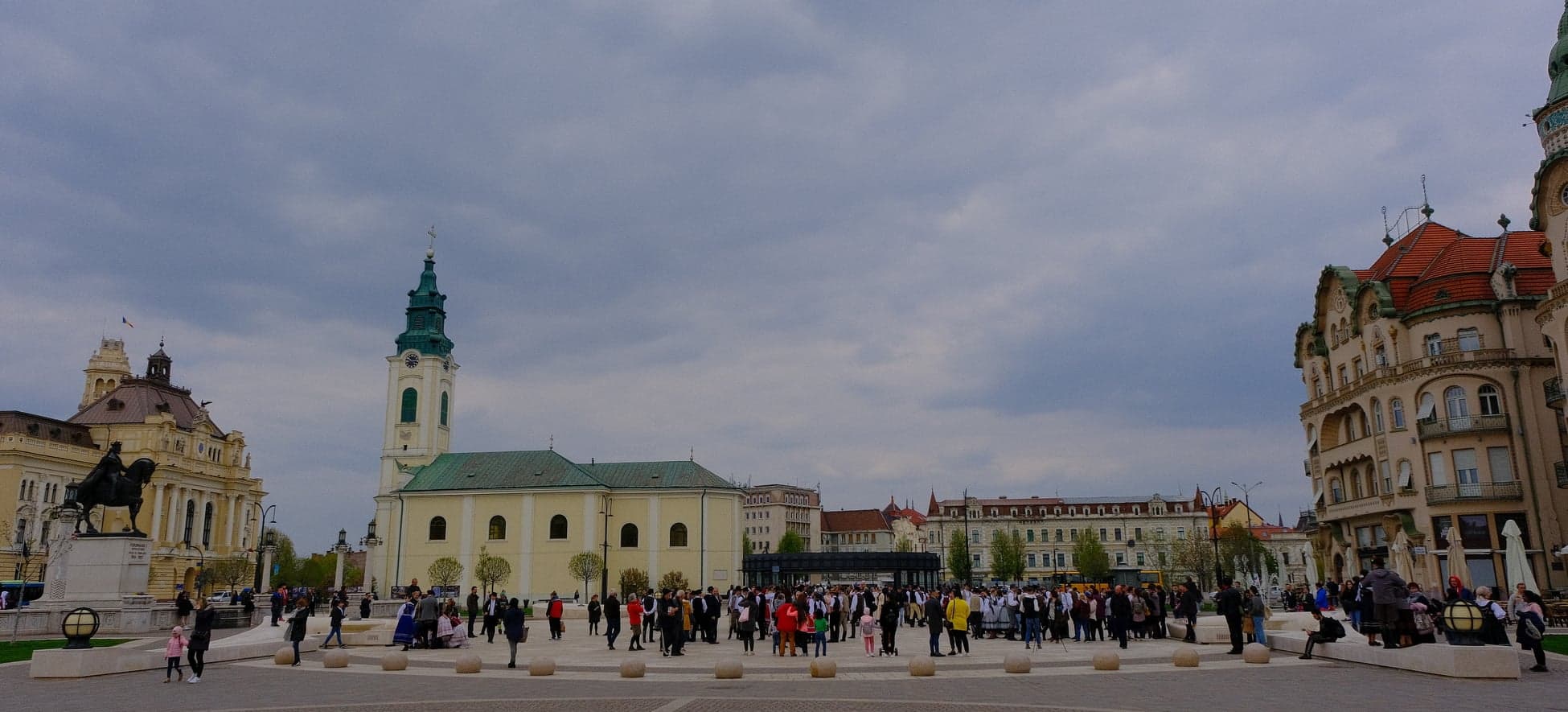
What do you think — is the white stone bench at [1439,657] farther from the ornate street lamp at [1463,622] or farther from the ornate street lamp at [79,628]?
the ornate street lamp at [79,628]

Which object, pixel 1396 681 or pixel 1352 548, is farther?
pixel 1352 548

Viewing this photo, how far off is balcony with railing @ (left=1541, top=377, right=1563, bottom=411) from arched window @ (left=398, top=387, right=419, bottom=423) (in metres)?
77.1

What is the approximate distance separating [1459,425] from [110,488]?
5106cm

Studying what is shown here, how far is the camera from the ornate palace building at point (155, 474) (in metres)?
70.2

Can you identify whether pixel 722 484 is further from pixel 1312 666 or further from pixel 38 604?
pixel 1312 666

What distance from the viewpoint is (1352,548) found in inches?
1848

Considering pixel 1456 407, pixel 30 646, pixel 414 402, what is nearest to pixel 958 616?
pixel 30 646

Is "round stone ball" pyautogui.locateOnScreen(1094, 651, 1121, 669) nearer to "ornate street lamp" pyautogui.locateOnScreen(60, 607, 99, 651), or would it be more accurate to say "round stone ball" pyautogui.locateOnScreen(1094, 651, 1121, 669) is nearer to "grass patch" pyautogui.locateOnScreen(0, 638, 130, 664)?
"ornate street lamp" pyautogui.locateOnScreen(60, 607, 99, 651)

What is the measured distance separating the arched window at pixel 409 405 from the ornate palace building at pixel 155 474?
1798 cm

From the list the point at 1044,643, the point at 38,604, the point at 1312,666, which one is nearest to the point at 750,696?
the point at 1312,666

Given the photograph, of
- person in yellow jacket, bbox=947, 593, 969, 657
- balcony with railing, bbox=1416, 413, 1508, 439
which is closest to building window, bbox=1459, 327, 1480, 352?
balcony with railing, bbox=1416, 413, 1508, 439

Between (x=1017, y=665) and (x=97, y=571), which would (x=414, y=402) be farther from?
(x=1017, y=665)

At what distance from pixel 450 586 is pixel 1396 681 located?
66.3m

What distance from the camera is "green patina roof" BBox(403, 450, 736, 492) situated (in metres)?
77.8
